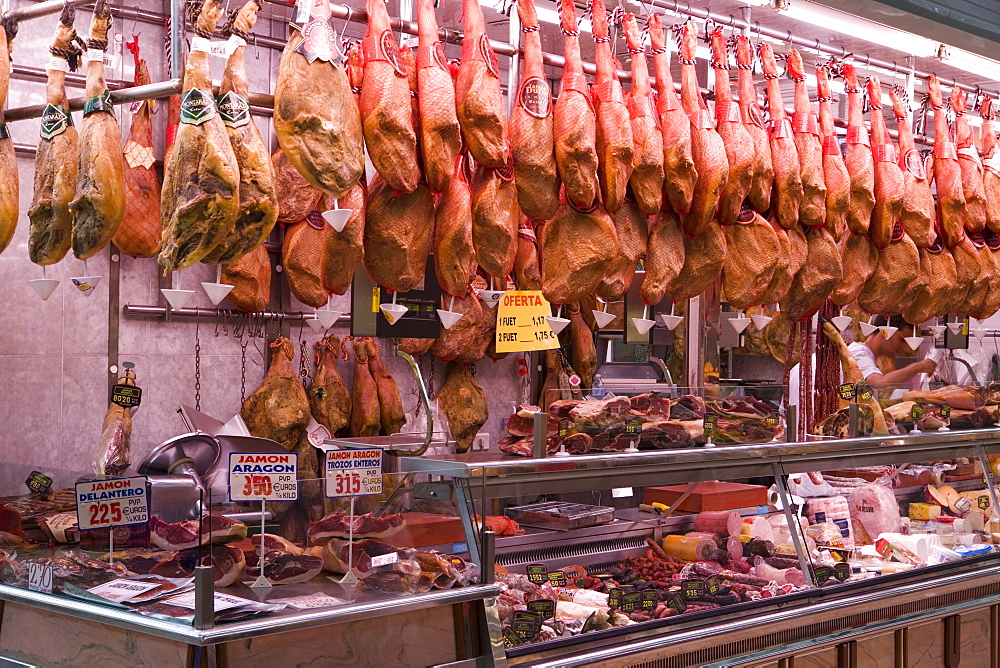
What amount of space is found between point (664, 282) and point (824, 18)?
59.3 inches

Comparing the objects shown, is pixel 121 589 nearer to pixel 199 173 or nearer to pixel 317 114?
pixel 199 173

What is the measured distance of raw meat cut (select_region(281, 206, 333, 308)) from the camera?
4.91 m

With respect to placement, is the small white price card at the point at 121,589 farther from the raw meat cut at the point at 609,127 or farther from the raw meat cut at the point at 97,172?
the raw meat cut at the point at 609,127

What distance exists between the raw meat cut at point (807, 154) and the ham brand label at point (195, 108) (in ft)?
10.7

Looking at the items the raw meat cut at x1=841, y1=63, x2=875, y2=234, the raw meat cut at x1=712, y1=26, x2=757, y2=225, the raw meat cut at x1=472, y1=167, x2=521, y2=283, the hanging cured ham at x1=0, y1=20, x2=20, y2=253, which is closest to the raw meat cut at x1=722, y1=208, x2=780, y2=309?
the raw meat cut at x1=712, y1=26, x2=757, y2=225

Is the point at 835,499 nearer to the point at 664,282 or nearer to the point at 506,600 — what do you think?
the point at 664,282

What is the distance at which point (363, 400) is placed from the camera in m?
6.35

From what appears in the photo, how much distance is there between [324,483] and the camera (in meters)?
3.10

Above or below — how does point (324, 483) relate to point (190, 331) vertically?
below

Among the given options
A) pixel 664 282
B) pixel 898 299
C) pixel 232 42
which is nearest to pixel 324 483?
pixel 232 42

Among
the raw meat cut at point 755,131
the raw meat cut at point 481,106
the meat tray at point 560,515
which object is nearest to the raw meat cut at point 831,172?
the raw meat cut at point 755,131

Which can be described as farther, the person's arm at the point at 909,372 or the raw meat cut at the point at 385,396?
the person's arm at the point at 909,372

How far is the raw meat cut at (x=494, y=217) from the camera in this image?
4.22 meters

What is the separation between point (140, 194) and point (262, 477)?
2.68 metres
